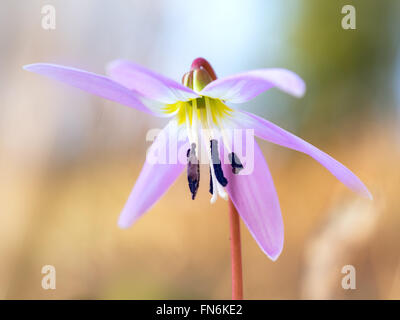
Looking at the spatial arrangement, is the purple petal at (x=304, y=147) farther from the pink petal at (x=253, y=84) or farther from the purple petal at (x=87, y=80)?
the purple petal at (x=87, y=80)

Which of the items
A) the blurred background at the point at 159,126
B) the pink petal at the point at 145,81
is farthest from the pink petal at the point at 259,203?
the blurred background at the point at 159,126

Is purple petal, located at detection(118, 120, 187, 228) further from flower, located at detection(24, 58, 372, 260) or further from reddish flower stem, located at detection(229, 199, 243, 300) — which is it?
reddish flower stem, located at detection(229, 199, 243, 300)

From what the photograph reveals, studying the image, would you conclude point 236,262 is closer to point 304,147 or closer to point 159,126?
point 304,147

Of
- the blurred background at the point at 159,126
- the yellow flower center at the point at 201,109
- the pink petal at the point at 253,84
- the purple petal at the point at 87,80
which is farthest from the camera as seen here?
the blurred background at the point at 159,126

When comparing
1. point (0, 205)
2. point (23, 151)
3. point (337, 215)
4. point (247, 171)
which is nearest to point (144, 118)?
point (23, 151)

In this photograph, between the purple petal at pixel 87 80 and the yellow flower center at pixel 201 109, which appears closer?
the purple petal at pixel 87 80

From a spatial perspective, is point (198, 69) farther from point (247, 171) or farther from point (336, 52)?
point (336, 52)
